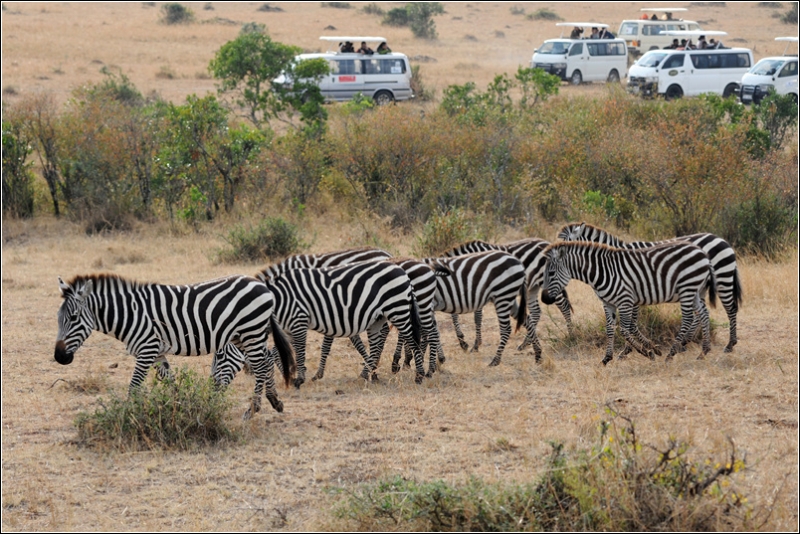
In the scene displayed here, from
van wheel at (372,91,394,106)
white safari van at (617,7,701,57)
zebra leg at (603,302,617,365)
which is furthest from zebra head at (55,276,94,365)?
white safari van at (617,7,701,57)

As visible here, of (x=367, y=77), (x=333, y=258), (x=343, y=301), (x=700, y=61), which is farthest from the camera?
(x=700, y=61)

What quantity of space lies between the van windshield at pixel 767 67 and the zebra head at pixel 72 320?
27.0m

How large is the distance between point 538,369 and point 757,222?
6619 mm

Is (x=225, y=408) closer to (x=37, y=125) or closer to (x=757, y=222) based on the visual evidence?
(x=757, y=222)

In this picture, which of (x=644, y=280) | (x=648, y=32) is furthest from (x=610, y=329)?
(x=648, y=32)

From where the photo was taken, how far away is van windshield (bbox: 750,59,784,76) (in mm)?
30188

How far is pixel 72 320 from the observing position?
7.95 metres

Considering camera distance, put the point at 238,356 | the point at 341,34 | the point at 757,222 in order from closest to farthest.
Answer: the point at 238,356, the point at 757,222, the point at 341,34

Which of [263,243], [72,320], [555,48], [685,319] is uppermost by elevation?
[555,48]

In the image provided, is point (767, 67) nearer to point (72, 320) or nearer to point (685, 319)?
point (685, 319)

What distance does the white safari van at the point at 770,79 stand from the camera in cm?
2959

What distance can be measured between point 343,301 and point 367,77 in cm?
2165

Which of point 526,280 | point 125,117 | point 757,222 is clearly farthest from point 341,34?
point 526,280

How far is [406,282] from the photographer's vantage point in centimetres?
910
